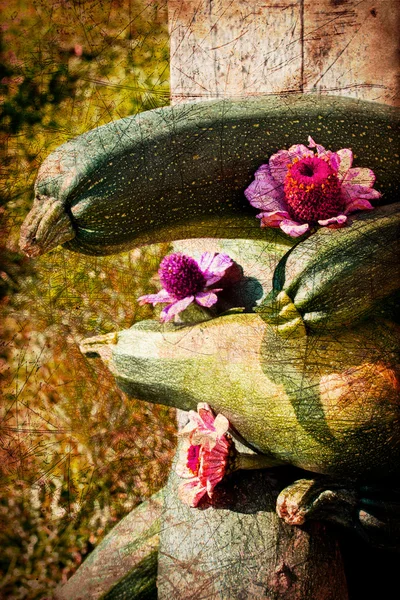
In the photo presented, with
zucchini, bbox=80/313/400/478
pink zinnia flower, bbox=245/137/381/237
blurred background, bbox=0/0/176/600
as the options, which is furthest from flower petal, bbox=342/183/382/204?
blurred background, bbox=0/0/176/600

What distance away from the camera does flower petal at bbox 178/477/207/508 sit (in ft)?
2.33

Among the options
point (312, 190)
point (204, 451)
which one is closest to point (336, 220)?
point (312, 190)

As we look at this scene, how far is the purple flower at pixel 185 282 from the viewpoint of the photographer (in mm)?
706

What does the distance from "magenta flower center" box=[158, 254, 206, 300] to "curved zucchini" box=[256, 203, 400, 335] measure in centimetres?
11

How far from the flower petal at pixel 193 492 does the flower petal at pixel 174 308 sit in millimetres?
172

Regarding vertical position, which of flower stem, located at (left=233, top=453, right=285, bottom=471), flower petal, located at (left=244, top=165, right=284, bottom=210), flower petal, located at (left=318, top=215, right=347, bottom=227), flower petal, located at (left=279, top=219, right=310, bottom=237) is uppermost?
flower petal, located at (left=244, top=165, right=284, bottom=210)

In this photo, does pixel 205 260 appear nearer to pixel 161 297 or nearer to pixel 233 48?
pixel 161 297

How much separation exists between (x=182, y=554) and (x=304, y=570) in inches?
5.2

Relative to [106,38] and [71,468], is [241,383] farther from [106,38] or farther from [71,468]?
[106,38]

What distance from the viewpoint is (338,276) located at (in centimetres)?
61

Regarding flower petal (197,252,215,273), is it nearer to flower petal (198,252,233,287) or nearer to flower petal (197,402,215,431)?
flower petal (198,252,233,287)

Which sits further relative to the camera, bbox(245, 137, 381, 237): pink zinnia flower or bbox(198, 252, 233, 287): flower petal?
bbox(198, 252, 233, 287): flower petal

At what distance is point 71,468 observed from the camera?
2.59ft

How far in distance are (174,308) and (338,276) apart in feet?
0.58
